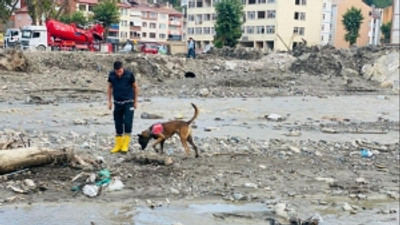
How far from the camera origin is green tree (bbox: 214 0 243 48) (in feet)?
181

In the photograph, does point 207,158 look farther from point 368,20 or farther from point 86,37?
point 368,20

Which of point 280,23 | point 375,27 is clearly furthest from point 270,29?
point 375,27

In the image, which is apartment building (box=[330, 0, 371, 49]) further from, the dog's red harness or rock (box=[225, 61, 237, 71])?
the dog's red harness

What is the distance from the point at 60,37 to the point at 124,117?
2945 centimetres

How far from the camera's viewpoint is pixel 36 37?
35.2m

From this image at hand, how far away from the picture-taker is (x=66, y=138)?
36.3ft

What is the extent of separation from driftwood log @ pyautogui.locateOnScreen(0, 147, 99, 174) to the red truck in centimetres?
2796

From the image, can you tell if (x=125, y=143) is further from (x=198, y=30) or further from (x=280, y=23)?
(x=198, y=30)

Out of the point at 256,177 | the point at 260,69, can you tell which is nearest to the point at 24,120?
the point at 256,177

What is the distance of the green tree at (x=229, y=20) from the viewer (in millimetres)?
55094

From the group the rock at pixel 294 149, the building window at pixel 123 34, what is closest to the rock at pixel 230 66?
the rock at pixel 294 149

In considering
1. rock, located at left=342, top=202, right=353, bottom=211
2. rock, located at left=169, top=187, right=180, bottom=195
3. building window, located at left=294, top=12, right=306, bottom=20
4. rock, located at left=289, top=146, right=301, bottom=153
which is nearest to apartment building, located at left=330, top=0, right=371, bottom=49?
building window, located at left=294, top=12, right=306, bottom=20

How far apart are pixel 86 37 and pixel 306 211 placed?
32972 millimetres

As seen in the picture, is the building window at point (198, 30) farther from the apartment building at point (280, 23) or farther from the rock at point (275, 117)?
the rock at point (275, 117)
